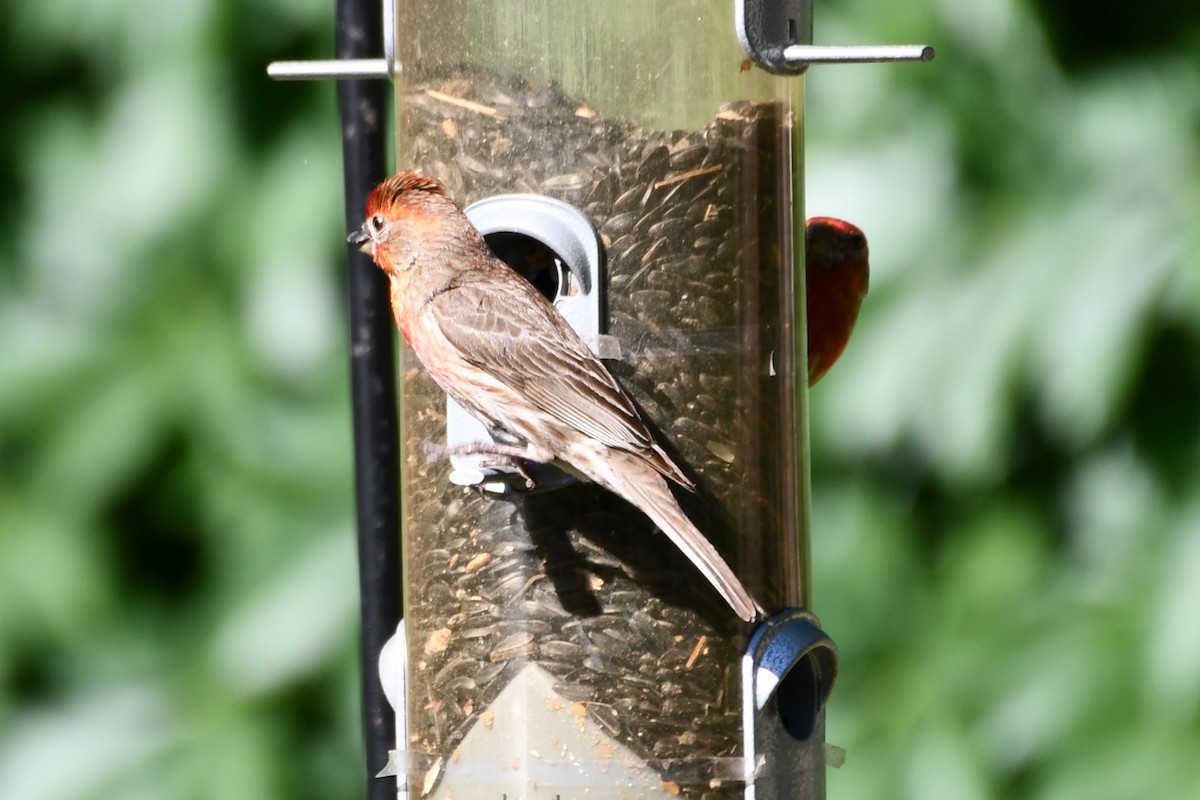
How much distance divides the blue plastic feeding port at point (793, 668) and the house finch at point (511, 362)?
59mm

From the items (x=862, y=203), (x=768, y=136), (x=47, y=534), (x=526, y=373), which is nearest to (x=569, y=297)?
(x=526, y=373)

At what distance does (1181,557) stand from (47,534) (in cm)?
291

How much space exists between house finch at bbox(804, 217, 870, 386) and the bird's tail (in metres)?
0.97

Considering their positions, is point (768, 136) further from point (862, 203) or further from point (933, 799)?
point (933, 799)

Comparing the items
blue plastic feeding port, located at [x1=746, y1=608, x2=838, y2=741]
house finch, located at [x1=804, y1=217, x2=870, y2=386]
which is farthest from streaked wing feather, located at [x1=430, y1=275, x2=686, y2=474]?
house finch, located at [x1=804, y1=217, x2=870, y2=386]

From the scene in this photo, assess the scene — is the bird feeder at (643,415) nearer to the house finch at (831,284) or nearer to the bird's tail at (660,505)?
the bird's tail at (660,505)

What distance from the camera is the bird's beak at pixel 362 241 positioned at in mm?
4223

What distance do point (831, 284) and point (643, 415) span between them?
3.18ft

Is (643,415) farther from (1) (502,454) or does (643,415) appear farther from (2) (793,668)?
(2) (793,668)

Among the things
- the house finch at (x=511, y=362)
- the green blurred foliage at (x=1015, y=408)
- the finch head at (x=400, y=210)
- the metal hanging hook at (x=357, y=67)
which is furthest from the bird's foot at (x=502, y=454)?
the green blurred foliage at (x=1015, y=408)

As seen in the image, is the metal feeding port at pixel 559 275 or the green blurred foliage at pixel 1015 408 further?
the green blurred foliage at pixel 1015 408

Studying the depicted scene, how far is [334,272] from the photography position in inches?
231

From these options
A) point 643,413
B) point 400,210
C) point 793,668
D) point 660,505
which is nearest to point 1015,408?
point 793,668

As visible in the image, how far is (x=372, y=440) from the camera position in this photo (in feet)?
13.1
